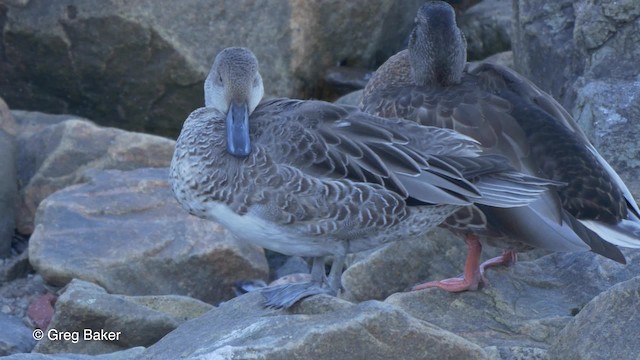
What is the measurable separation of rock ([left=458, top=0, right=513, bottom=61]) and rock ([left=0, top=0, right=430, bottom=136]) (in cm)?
88

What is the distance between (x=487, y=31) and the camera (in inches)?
406

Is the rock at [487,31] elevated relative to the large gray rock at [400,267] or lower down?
elevated

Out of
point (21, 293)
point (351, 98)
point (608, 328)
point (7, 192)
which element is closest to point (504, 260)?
point (608, 328)

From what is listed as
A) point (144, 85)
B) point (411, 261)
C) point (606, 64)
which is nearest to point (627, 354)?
point (411, 261)

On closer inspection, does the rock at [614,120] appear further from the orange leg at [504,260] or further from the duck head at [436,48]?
the orange leg at [504,260]

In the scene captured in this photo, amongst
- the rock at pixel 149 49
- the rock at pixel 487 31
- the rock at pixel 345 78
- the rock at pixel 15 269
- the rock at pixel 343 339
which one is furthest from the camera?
the rock at pixel 487 31

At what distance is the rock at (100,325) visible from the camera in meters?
5.98

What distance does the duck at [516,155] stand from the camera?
5.90 meters

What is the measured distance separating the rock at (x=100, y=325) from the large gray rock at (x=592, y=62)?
2.73 metres

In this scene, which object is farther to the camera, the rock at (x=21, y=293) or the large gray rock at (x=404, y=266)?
the rock at (x=21, y=293)

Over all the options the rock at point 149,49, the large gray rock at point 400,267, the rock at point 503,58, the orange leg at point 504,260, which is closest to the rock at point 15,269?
the large gray rock at point 400,267

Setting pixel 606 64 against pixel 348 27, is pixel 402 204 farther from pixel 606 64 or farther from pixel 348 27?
pixel 348 27

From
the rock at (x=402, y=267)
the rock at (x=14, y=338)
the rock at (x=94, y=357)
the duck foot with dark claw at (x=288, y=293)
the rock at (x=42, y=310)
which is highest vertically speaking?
the duck foot with dark claw at (x=288, y=293)

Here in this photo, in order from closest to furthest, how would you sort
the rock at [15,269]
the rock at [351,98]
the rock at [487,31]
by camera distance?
1. the rock at [15,269]
2. the rock at [351,98]
3. the rock at [487,31]
